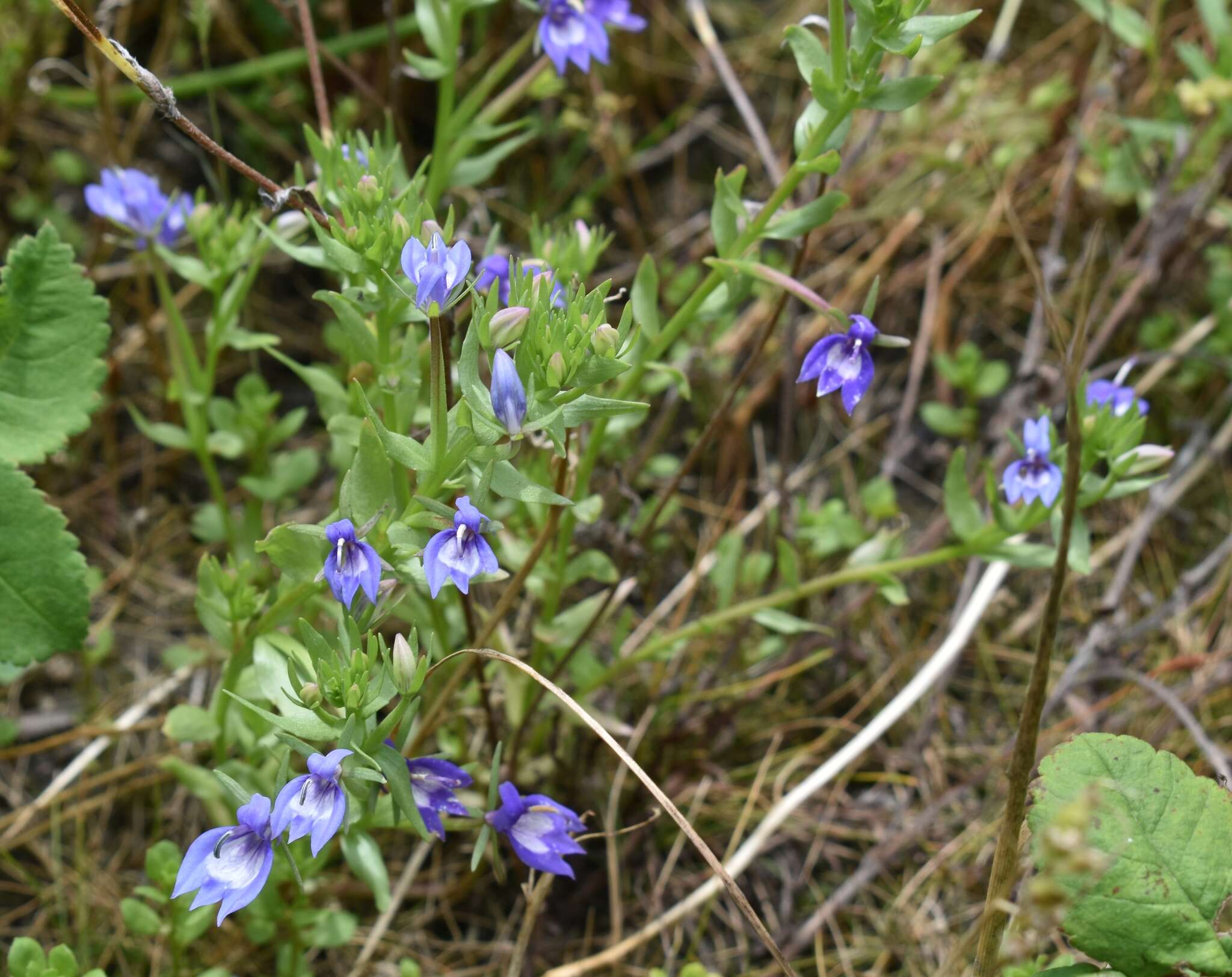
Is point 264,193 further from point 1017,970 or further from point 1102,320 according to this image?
point 1102,320

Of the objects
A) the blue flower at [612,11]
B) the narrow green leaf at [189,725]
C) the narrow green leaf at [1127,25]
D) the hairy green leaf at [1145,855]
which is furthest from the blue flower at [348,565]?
the narrow green leaf at [1127,25]

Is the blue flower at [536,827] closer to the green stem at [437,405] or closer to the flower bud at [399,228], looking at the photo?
the green stem at [437,405]

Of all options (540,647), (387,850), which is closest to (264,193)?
(540,647)

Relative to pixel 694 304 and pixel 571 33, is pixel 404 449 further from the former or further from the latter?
pixel 571 33

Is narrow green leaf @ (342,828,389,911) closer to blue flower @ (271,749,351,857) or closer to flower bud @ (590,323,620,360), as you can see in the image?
blue flower @ (271,749,351,857)

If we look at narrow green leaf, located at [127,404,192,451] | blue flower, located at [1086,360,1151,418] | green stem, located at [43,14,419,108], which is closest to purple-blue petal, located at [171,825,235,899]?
narrow green leaf, located at [127,404,192,451]

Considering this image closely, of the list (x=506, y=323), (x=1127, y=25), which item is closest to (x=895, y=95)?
(x=506, y=323)

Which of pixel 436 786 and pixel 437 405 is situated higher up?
pixel 437 405
